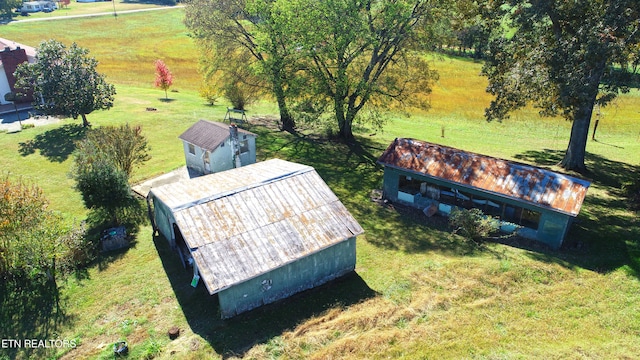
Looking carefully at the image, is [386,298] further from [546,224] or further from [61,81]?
[61,81]

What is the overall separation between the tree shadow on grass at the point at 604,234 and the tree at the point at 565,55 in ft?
8.44

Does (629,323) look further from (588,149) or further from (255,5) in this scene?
(255,5)

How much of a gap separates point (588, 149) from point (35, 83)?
1731 inches

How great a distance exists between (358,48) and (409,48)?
141 inches

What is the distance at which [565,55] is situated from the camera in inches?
882

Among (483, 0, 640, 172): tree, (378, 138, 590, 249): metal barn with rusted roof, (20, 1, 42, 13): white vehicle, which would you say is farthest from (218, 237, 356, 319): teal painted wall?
(20, 1, 42, 13): white vehicle

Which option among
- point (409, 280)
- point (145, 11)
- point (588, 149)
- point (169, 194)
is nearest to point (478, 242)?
point (409, 280)

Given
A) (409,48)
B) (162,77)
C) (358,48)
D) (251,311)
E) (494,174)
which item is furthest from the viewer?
(162,77)

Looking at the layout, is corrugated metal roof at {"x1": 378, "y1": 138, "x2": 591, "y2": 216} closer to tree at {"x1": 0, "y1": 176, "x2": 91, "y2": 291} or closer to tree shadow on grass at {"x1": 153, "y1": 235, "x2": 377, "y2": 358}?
tree shadow on grass at {"x1": 153, "y1": 235, "x2": 377, "y2": 358}

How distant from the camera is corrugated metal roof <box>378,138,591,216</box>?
20625 mm

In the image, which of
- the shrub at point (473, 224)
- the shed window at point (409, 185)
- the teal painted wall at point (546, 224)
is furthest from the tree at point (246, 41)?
the shrub at point (473, 224)

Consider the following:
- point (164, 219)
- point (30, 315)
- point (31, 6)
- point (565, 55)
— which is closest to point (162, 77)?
point (164, 219)

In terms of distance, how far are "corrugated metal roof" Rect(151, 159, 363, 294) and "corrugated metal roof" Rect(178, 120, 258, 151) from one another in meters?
6.84

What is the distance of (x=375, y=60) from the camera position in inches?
1206
